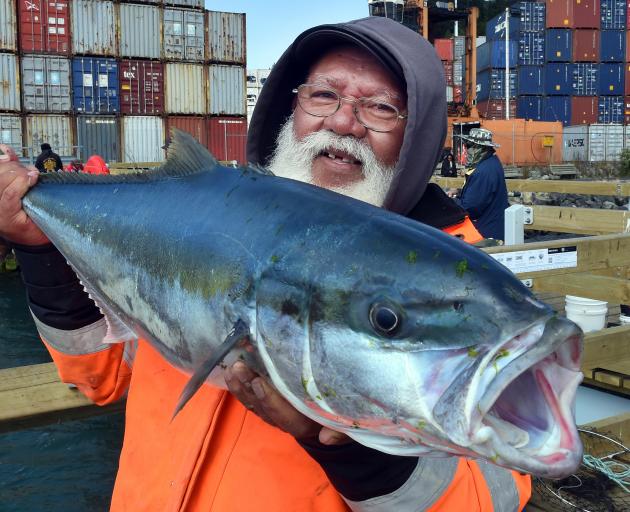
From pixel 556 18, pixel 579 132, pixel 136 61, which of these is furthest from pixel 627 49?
pixel 136 61

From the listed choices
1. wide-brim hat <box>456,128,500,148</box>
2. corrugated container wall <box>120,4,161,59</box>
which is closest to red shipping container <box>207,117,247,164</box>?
corrugated container wall <box>120,4,161,59</box>

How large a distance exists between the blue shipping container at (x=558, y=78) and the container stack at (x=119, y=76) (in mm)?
26005

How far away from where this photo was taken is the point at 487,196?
7723 mm

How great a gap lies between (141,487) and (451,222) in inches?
56.7

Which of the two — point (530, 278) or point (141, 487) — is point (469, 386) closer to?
point (141, 487)

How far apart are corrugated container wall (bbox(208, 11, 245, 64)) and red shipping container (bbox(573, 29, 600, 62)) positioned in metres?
27.8

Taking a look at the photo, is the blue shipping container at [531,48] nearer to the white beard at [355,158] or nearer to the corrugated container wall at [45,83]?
the corrugated container wall at [45,83]

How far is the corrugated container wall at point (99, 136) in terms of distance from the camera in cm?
2952

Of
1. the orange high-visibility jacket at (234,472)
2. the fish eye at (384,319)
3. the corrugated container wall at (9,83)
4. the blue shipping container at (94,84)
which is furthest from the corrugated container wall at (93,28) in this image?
the fish eye at (384,319)

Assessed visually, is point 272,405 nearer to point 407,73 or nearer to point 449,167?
point 407,73

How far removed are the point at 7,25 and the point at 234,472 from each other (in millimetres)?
31321

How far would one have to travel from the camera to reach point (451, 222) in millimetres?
2430

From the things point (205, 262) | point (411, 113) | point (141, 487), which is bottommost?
point (141, 487)

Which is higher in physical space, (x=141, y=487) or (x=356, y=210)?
(x=356, y=210)
